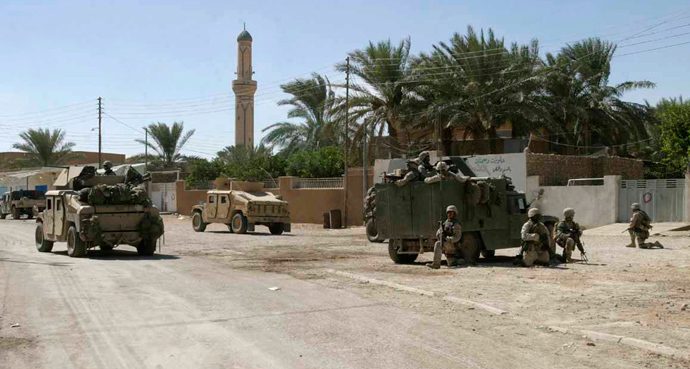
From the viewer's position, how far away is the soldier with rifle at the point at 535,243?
44.5 ft

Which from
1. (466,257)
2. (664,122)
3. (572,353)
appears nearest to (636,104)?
(664,122)

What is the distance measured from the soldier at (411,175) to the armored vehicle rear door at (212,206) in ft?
51.7

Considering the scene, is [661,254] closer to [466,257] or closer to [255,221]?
[466,257]

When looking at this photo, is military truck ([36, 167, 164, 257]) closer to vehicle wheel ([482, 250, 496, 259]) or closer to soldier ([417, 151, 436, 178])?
soldier ([417, 151, 436, 178])

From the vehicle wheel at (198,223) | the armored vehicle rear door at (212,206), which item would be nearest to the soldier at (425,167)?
the armored vehicle rear door at (212,206)

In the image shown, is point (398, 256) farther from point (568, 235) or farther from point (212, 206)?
point (212, 206)

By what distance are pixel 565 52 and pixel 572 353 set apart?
3439cm

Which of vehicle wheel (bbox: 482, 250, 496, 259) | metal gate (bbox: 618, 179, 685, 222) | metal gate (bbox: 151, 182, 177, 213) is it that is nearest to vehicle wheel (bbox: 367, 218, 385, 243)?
vehicle wheel (bbox: 482, 250, 496, 259)

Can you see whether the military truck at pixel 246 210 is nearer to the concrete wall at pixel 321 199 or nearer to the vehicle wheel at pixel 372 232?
the concrete wall at pixel 321 199

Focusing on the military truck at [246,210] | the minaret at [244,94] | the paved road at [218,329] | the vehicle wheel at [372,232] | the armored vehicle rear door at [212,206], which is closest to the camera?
the paved road at [218,329]

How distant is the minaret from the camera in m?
57.8

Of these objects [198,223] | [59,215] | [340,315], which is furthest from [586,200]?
[340,315]

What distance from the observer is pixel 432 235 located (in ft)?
46.7

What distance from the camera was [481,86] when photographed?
3266 centimetres
